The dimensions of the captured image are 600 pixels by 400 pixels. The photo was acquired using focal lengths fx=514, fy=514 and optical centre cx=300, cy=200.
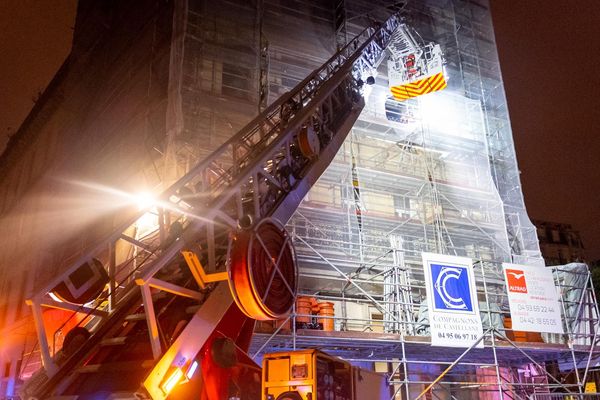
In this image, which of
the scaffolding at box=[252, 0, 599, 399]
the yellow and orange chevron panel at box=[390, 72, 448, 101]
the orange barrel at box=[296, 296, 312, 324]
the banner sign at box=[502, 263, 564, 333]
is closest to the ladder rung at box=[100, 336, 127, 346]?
the scaffolding at box=[252, 0, 599, 399]

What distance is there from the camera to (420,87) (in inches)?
575

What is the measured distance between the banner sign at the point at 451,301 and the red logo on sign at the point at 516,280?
3.42 ft

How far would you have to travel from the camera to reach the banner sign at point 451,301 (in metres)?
10.2

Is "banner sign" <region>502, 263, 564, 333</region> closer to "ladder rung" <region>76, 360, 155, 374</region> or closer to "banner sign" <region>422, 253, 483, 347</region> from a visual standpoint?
"banner sign" <region>422, 253, 483, 347</region>

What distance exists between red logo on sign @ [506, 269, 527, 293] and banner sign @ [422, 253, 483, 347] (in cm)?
104

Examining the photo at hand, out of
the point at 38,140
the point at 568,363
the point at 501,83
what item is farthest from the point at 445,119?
the point at 38,140

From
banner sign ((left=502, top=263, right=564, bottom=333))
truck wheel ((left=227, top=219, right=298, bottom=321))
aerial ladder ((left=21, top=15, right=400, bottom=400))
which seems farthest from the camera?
banner sign ((left=502, top=263, right=564, bottom=333))

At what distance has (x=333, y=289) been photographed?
13781mm

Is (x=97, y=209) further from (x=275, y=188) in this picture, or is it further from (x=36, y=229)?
(x=275, y=188)

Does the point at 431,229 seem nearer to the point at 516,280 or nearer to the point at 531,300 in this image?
the point at 516,280

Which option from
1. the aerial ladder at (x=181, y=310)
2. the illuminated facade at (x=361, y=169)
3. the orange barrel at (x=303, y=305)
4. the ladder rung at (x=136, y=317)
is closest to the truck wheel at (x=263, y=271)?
the aerial ladder at (x=181, y=310)

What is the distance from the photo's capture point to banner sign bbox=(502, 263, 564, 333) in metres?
11.2

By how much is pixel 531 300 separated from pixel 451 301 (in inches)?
87.1

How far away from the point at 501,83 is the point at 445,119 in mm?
3167
